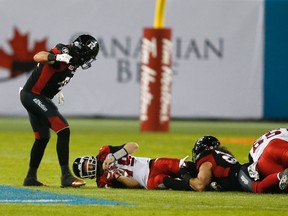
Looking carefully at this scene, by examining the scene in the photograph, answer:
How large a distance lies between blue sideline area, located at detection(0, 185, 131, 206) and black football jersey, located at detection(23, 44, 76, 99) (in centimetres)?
118

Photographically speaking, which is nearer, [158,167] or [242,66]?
[158,167]

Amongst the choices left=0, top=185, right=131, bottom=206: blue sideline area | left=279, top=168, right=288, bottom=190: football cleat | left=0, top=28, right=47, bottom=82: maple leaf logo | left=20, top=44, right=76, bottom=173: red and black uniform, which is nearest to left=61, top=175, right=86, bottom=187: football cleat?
left=20, top=44, right=76, bottom=173: red and black uniform

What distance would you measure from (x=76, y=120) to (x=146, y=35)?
11.8 ft

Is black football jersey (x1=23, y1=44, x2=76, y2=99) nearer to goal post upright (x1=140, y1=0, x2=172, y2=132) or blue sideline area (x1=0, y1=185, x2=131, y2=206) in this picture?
blue sideline area (x1=0, y1=185, x2=131, y2=206)

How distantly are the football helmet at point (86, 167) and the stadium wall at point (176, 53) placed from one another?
10.6m

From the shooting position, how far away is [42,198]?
9.97 meters

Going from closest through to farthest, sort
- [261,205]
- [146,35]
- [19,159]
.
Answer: [261,205] < [19,159] < [146,35]

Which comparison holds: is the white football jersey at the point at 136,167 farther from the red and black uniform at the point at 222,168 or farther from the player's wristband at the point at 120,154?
the red and black uniform at the point at 222,168

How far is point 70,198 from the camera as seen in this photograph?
10008mm

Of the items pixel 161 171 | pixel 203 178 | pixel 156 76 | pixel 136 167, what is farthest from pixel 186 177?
pixel 156 76

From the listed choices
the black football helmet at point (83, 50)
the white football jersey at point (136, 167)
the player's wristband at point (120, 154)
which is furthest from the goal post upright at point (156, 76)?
the player's wristband at point (120, 154)

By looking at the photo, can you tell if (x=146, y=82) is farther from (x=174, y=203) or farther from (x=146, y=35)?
(x=174, y=203)

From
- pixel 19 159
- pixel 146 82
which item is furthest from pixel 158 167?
pixel 146 82

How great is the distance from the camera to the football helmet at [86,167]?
1101 centimetres
